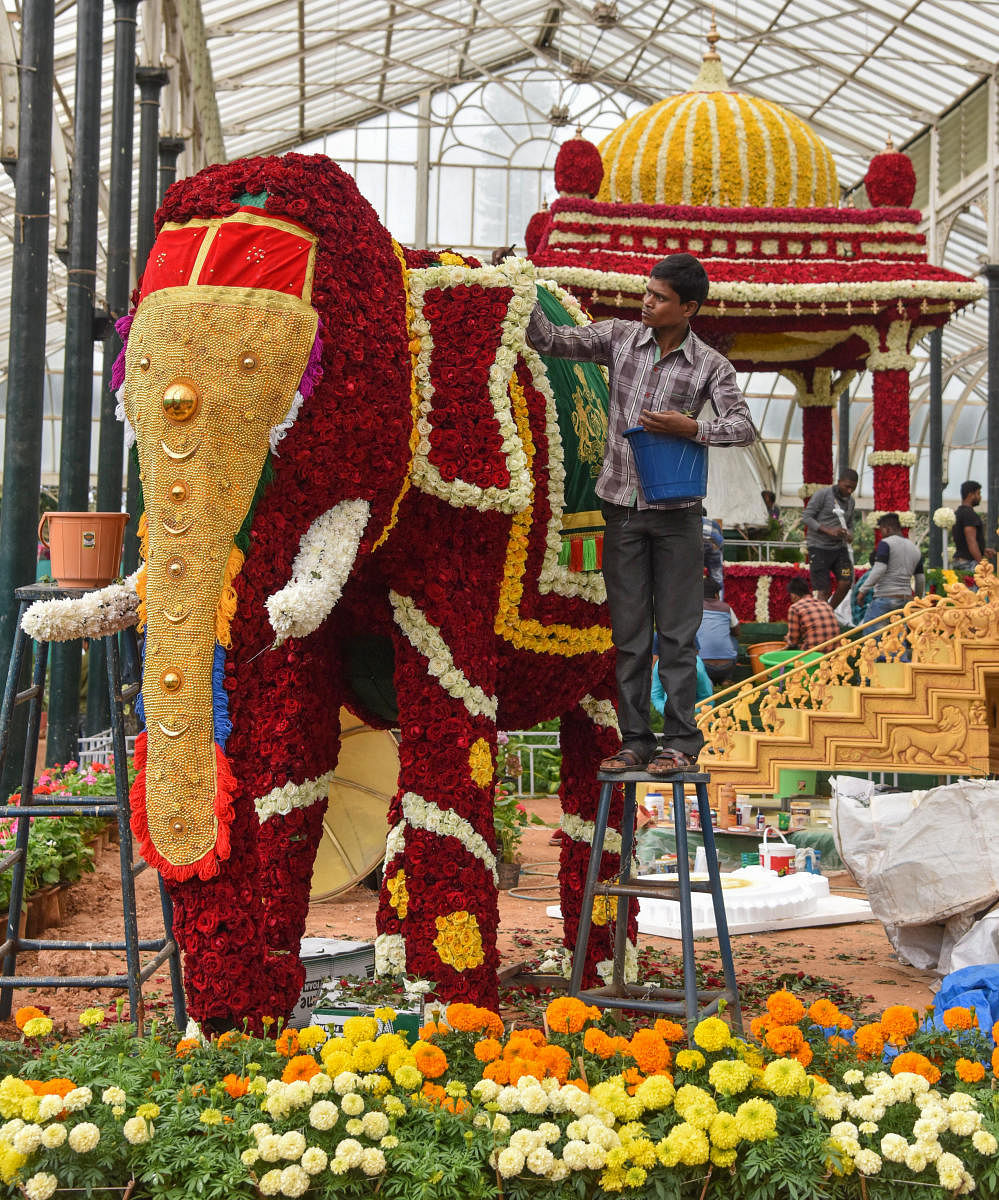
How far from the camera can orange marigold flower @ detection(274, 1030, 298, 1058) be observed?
12.3ft

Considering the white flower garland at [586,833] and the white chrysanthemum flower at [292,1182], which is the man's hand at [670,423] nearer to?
the white flower garland at [586,833]

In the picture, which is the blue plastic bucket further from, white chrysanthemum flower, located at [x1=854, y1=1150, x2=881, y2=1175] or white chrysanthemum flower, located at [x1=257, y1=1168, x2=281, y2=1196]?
white chrysanthemum flower, located at [x1=257, y1=1168, x2=281, y2=1196]

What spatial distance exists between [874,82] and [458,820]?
2430 centimetres

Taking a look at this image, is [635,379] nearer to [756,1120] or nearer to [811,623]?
[756,1120]

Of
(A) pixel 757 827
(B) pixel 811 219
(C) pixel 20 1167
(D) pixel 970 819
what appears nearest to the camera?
(C) pixel 20 1167

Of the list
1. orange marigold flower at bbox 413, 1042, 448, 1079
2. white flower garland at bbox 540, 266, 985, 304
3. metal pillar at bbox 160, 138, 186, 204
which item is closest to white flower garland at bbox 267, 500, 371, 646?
orange marigold flower at bbox 413, 1042, 448, 1079

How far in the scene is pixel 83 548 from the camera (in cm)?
530

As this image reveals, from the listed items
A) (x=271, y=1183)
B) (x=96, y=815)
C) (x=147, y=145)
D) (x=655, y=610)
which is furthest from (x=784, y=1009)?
(x=147, y=145)

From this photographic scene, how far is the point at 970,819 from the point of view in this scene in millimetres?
6789

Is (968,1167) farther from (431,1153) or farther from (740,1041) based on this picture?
(431,1153)

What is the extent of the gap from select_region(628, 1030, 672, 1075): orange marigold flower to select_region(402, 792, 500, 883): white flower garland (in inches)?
35.0

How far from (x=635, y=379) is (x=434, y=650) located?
1.13 m

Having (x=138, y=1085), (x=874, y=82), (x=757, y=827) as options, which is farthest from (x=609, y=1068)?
(x=874, y=82)

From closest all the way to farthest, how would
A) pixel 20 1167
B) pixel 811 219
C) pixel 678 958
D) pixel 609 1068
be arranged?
pixel 20 1167
pixel 609 1068
pixel 678 958
pixel 811 219
